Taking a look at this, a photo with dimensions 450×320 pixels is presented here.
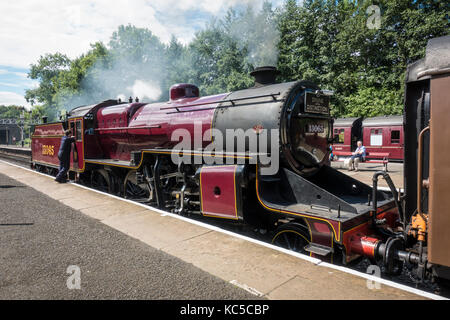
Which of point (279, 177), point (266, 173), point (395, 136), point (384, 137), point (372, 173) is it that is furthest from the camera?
point (384, 137)

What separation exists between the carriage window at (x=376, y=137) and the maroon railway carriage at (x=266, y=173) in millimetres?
14785

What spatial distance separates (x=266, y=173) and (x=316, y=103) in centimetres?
167

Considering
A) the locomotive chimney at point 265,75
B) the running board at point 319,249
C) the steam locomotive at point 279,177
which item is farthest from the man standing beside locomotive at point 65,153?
the running board at point 319,249

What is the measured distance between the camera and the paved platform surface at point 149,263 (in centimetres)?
311

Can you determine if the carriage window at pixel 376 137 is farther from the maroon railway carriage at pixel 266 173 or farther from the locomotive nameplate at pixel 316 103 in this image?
the locomotive nameplate at pixel 316 103

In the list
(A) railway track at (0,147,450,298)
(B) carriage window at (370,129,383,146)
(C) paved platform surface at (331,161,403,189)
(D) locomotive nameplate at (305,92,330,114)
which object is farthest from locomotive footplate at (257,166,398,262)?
(B) carriage window at (370,129,383,146)

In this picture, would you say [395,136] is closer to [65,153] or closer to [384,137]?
[384,137]

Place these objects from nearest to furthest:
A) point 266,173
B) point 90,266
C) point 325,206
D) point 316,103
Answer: point 90,266
point 325,206
point 266,173
point 316,103

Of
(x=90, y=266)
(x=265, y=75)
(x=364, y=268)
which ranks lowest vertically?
(x=364, y=268)

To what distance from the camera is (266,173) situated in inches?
185

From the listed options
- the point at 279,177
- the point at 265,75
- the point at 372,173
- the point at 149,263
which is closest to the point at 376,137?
the point at 372,173

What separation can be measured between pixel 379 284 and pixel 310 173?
2.50m

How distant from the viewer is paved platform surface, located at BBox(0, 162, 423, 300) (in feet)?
10.2
